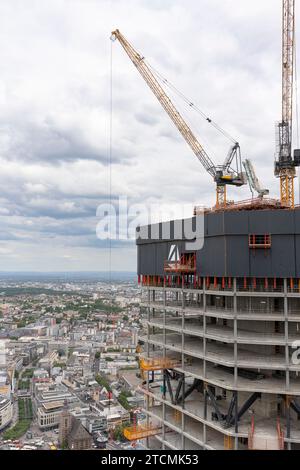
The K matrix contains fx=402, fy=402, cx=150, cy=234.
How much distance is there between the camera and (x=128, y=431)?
39.8 meters

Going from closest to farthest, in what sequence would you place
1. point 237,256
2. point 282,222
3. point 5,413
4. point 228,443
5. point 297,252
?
point 297,252, point 282,222, point 237,256, point 228,443, point 5,413

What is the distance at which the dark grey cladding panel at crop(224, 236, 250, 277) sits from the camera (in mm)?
31062

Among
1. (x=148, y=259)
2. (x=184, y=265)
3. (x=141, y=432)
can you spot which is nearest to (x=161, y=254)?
(x=148, y=259)

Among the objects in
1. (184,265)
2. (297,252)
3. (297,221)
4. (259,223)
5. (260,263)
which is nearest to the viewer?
(297,252)

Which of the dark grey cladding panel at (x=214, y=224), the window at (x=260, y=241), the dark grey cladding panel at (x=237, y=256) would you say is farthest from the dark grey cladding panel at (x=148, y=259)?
the window at (x=260, y=241)

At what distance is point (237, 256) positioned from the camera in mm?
31281

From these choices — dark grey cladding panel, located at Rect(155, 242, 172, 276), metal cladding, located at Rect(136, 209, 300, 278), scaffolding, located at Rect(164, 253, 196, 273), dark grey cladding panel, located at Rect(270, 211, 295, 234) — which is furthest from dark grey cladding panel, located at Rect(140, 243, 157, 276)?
dark grey cladding panel, located at Rect(270, 211, 295, 234)

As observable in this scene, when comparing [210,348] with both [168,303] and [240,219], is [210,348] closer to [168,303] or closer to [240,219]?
[168,303]

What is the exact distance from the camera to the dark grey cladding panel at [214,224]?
1260 inches

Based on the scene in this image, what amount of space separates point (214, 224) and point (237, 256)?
3.26 m

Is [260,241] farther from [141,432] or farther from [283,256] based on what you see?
[141,432]

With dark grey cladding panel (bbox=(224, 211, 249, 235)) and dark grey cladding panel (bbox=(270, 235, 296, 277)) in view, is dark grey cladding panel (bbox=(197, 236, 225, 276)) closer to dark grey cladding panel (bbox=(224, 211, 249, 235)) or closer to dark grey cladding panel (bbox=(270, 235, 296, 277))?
dark grey cladding panel (bbox=(224, 211, 249, 235))

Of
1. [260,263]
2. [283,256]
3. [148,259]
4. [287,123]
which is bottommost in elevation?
[260,263]

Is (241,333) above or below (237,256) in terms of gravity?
below
